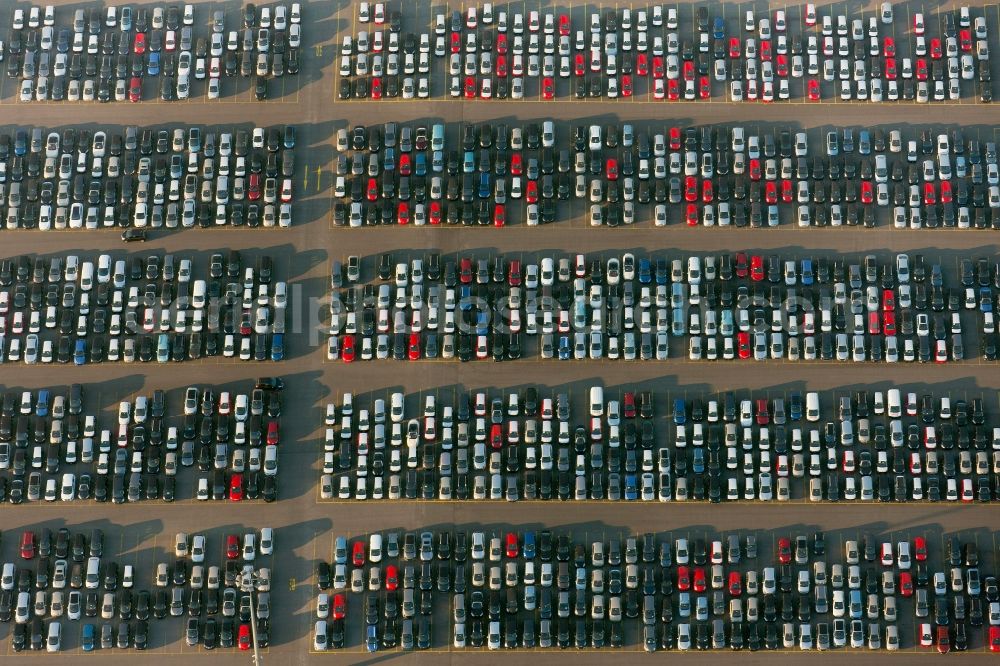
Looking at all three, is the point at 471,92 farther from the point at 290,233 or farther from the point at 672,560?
the point at 672,560

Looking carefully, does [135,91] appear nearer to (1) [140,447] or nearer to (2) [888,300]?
(1) [140,447]

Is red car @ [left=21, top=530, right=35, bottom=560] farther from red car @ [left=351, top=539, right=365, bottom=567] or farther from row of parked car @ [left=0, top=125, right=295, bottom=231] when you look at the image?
row of parked car @ [left=0, top=125, right=295, bottom=231]

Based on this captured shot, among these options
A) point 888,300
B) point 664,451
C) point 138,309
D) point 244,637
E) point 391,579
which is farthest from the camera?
point 138,309

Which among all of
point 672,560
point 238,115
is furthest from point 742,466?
point 238,115

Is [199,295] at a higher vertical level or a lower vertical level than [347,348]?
higher

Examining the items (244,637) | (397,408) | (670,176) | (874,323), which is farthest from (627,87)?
(244,637)

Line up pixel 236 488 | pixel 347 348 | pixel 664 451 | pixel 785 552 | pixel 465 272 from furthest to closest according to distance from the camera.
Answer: pixel 465 272, pixel 347 348, pixel 664 451, pixel 236 488, pixel 785 552

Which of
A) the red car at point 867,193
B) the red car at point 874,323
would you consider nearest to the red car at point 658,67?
the red car at point 867,193
